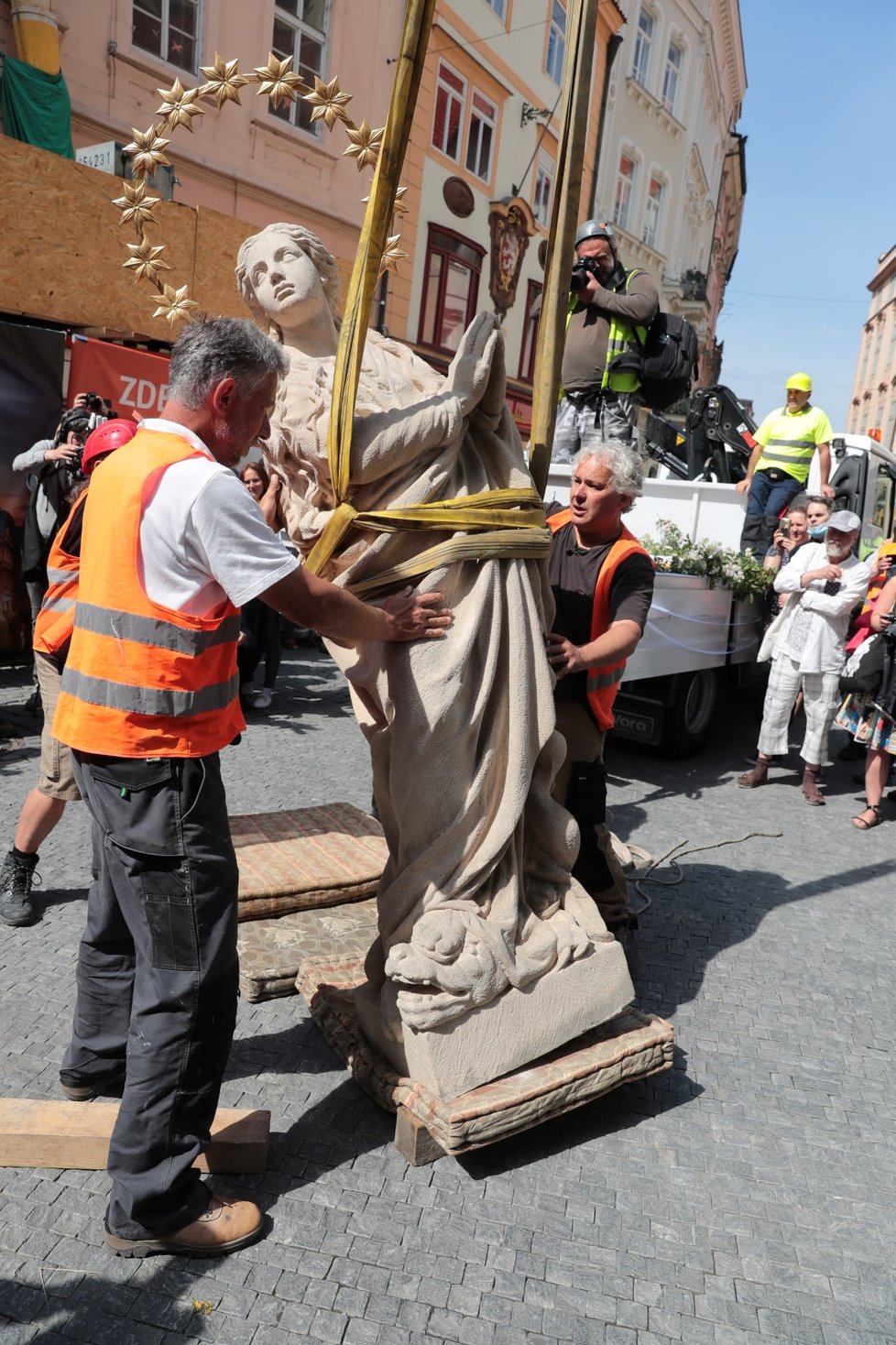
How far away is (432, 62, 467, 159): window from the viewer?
13.9 meters

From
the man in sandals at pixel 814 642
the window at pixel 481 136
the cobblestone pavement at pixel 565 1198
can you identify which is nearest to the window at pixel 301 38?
the window at pixel 481 136

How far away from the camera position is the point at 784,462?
7.33 meters

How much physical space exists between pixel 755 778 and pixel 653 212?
22010 millimetres

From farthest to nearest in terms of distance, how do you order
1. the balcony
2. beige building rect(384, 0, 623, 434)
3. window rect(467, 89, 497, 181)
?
the balcony, window rect(467, 89, 497, 181), beige building rect(384, 0, 623, 434)

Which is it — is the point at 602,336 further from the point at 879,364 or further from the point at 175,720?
the point at 879,364

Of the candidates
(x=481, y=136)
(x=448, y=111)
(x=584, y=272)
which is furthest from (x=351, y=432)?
(x=481, y=136)

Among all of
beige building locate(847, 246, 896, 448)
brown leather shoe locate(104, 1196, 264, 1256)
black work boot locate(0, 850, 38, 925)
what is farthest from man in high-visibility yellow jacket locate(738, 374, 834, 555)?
beige building locate(847, 246, 896, 448)

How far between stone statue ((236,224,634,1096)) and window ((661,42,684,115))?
80.7 feet

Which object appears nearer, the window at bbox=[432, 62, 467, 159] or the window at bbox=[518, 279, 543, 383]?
the window at bbox=[432, 62, 467, 159]

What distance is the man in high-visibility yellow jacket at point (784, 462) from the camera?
7.27 metres

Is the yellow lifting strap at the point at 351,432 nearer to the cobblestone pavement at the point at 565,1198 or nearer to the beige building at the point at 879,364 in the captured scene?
the cobblestone pavement at the point at 565,1198

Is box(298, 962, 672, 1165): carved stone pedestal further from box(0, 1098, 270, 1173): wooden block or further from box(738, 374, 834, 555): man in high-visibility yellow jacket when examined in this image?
box(738, 374, 834, 555): man in high-visibility yellow jacket

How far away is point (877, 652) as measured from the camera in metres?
5.91

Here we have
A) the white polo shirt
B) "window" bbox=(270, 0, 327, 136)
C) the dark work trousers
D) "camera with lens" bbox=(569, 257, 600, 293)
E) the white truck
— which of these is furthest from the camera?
"window" bbox=(270, 0, 327, 136)
